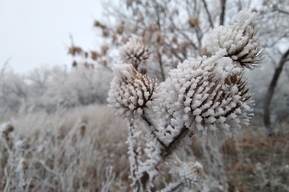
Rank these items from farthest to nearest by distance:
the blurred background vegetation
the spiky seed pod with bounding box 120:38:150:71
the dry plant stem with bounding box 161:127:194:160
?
the blurred background vegetation, the spiky seed pod with bounding box 120:38:150:71, the dry plant stem with bounding box 161:127:194:160

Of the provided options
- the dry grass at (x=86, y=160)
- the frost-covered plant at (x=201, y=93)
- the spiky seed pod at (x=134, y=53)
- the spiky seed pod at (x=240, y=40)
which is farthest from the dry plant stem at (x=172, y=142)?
the dry grass at (x=86, y=160)

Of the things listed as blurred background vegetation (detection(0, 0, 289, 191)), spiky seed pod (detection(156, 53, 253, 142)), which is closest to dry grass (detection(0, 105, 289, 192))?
blurred background vegetation (detection(0, 0, 289, 191))

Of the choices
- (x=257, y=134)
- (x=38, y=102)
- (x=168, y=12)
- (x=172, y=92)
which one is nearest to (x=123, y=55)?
(x=172, y=92)

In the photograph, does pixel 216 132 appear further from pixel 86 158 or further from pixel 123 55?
pixel 86 158

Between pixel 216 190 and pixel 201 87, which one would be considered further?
pixel 216 190

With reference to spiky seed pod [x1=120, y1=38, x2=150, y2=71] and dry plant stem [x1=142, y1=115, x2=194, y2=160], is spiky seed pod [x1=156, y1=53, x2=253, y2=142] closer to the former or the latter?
dry plant stem [x1=142, y1=115, x2=194, y2=160]

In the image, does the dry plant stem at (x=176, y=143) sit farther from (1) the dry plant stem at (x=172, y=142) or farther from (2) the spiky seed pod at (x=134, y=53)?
(2) the spiky seed pod at (x=134, y=53)
